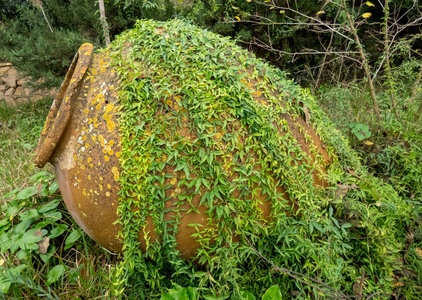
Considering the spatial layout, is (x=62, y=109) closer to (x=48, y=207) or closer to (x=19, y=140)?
Answer: (x=48, y=207)

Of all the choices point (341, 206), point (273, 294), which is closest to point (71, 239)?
point (273, 294)

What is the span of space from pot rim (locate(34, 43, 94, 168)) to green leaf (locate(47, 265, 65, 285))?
0.70 metres

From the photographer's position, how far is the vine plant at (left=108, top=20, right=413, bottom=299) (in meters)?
1.52

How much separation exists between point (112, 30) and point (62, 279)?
383 cm

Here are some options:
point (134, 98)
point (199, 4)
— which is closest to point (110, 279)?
point (134, 98)

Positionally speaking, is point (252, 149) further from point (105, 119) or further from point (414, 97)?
point (414, 97)

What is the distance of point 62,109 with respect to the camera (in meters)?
1.56

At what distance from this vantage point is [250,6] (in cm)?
423

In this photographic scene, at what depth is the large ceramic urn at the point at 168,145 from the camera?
4.98ft

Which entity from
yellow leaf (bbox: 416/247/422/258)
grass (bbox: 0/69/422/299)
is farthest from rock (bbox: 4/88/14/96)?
yellow leaf (bbox: 416/247/422/258)

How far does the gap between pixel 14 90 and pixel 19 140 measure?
279 cm

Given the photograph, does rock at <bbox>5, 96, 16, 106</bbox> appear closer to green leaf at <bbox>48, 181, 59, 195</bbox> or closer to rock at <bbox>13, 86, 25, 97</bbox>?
rock at <bbox>13, 86, 25, 97</bbox>

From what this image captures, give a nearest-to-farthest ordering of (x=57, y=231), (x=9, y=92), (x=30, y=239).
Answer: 1. (x=30, y=239)
2. (x=57, y=231)
3. (x=9, y=92)

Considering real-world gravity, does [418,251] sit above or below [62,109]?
below
